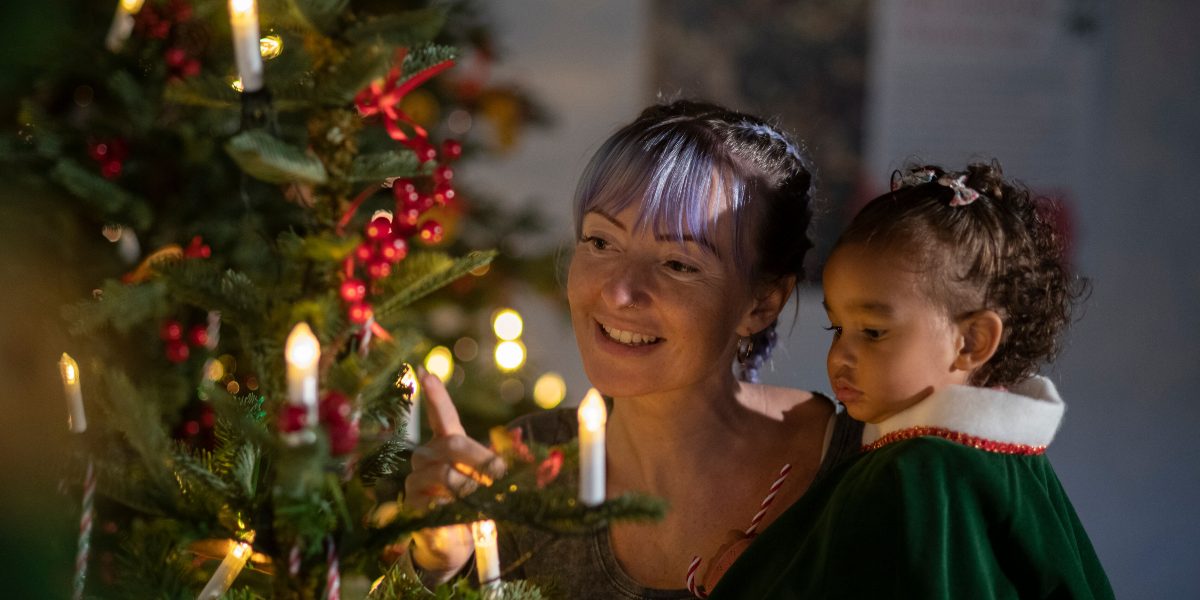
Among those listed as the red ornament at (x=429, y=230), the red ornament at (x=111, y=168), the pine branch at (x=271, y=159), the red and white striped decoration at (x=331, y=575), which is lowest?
the red and white striped decoration at (x=331, y=575)

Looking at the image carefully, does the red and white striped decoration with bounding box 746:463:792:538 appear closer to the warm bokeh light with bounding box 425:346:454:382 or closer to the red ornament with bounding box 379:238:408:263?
the warm bokeh light with bounding box 425:346:454:382

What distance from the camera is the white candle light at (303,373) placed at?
60 cm

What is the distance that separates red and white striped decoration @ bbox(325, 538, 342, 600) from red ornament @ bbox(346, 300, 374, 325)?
145 mm

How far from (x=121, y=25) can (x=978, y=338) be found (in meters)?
1.23

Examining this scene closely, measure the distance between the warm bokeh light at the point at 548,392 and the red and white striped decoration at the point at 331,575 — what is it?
1679mm

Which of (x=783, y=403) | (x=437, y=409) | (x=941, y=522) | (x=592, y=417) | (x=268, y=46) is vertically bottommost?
(x=783, y=403)

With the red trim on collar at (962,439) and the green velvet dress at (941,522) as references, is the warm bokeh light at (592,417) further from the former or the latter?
the red trim on collar at (962,439)

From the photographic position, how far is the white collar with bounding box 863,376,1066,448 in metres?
1.08

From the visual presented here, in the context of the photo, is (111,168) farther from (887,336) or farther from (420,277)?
(887,336)

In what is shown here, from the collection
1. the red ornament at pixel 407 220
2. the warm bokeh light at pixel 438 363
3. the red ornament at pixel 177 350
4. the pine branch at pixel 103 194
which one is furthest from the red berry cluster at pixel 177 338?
the red ornament at pixel 407 220

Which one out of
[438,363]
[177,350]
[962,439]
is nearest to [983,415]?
[962,439]

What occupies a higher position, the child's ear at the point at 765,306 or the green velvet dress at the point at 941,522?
the child's ear at the point at 765,306

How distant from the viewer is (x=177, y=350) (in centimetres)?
157

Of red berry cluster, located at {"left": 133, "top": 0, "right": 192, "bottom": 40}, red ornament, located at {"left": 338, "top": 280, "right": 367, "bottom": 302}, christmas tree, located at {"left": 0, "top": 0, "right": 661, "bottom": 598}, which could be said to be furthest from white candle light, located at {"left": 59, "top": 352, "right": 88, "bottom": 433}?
red berry cluster, located at {"left": 133, "top": 0, "right": 192, "bottom": 40}
